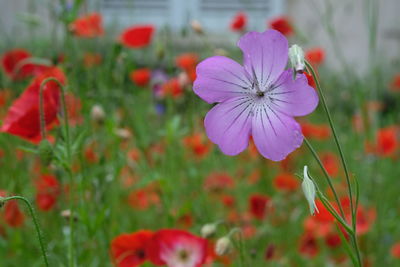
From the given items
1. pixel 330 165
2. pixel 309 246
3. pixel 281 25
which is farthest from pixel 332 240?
pixel 281 25

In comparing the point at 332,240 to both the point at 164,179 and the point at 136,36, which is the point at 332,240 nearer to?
the point at 164,179

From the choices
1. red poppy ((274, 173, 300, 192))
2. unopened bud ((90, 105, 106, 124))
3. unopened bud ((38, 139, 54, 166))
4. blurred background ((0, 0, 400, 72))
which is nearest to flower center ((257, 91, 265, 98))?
unopened bud ((38, 139, 54, 166))

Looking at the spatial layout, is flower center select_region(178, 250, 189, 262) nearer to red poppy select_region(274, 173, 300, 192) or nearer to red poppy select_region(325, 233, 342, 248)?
red poppy select_region(325, 233, 342, 248)

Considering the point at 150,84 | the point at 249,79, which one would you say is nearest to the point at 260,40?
the point at 249,79

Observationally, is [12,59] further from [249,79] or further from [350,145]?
[350,145]

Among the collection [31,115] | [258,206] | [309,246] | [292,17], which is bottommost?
[292,17]

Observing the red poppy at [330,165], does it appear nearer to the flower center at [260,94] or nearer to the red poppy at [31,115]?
the red poppy at [31,115]
